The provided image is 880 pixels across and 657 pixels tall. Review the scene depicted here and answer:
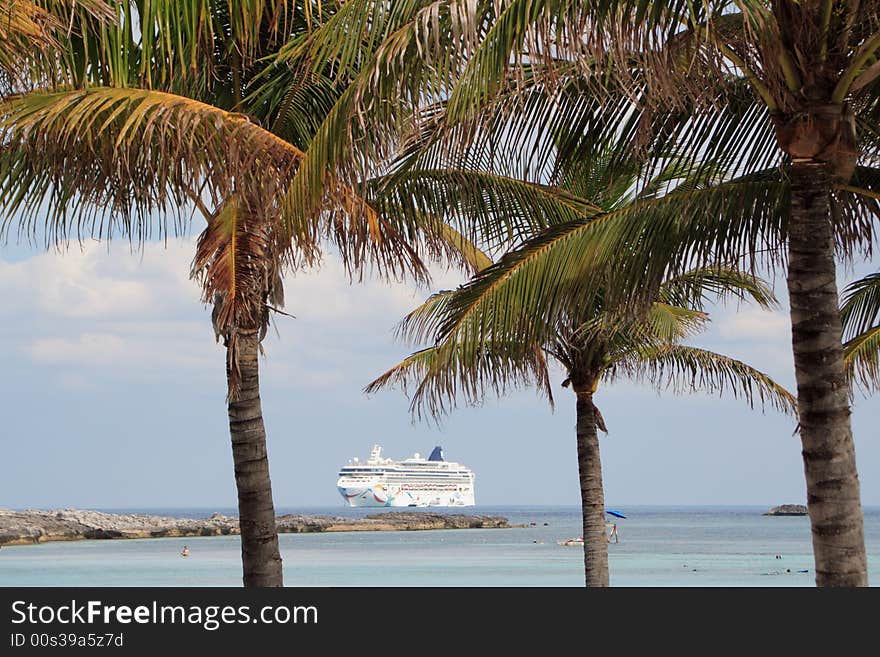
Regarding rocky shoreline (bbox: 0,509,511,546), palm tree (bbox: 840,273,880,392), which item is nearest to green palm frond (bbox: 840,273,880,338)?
palm tree (bbox: 840,273,880,392)

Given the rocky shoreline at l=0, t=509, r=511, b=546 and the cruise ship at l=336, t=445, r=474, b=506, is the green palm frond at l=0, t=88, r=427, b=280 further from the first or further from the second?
the cruise ship at l=336, t=445, r=474, b=506

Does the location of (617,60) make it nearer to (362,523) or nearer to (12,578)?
(12,578)

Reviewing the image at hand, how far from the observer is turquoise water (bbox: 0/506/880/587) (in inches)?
1622

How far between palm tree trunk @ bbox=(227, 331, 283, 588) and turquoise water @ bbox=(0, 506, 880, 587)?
28.7 m

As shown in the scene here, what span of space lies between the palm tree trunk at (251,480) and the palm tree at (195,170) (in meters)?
0.01

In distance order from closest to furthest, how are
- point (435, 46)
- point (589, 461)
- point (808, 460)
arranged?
point (435, 46), point (808, 460), point (589, 461)

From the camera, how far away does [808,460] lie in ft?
21.6

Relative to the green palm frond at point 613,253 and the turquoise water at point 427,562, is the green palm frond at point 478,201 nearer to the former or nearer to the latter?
the green palm frond at point 613,253

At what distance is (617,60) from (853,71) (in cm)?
196

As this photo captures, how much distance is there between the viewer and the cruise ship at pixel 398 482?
130m

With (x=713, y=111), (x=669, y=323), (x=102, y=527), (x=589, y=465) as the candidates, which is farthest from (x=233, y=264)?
(x=102, y=527)

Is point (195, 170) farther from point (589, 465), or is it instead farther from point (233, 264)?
point (589, 465)
